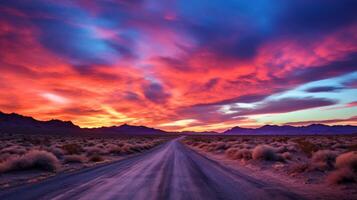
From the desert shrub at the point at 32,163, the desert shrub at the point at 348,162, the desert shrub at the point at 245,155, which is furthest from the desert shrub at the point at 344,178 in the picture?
the desert shrub at the point at 32,163

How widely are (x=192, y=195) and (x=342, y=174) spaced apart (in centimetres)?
646

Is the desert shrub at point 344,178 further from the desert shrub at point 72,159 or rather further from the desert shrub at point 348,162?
the desert shrub at point 72,159

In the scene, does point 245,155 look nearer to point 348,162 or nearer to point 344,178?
point 348,162

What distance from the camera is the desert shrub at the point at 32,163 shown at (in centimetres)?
1716

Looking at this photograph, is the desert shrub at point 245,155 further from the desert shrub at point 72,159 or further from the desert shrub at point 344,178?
the desert shrub at point 72,159

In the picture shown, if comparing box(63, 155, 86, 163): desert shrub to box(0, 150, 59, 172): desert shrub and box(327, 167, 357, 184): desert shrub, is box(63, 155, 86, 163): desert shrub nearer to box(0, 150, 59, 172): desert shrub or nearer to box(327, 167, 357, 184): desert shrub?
box(0, 150, 59, 172): desert shrub

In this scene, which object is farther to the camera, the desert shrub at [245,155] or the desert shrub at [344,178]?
the desert shrub at [245,155]

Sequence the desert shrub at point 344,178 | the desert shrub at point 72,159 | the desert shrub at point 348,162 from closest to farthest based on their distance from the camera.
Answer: the desert shrub at point 344,178 < the desert shrub at point 348,162 < the desert shrub at point 72,159

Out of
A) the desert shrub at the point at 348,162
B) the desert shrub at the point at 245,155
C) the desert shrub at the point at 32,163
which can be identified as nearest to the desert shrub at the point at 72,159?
the desert shrub at the point at 32,163

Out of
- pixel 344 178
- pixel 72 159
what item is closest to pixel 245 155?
pixel 344 178

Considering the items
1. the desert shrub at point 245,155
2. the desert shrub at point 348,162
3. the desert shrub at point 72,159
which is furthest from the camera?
the desert shrub at point 245,155

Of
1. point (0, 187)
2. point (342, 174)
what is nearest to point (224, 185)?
point (342, 174)

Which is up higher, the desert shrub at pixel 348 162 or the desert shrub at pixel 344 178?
the desert shrub at pixel 348 162

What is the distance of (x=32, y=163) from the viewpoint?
17.9m
